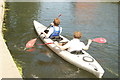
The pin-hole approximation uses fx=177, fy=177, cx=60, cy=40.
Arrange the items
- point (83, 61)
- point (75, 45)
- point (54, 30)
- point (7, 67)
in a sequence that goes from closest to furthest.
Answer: point (7, 67)
point (83, 61)
point (75, 45)
point (54, 30)

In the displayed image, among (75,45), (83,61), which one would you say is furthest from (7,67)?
(83,61)

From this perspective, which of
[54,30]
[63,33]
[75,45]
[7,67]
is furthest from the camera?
[63,33]

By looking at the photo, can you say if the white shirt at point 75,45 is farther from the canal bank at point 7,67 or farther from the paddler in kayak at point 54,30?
the canal bank at point 7,67

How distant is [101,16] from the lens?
42.2ft

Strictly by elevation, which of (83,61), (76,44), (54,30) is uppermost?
(54,30)

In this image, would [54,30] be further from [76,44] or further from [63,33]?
[63,33]

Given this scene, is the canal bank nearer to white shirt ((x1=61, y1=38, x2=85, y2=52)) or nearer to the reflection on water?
the reflection on water

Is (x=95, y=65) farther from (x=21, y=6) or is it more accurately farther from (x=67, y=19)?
(x=21, y=6)

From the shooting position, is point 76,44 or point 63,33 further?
point 63,33

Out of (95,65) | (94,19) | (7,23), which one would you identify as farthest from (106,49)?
(7,23)

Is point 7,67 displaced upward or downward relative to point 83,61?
upward

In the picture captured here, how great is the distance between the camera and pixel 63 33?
9086 mm

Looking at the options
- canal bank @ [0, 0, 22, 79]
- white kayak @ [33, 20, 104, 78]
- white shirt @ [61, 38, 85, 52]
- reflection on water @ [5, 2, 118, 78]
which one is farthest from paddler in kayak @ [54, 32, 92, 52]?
canal bank @ [0, 0, 22, 79]

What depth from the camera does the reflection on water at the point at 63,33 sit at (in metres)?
5.69
